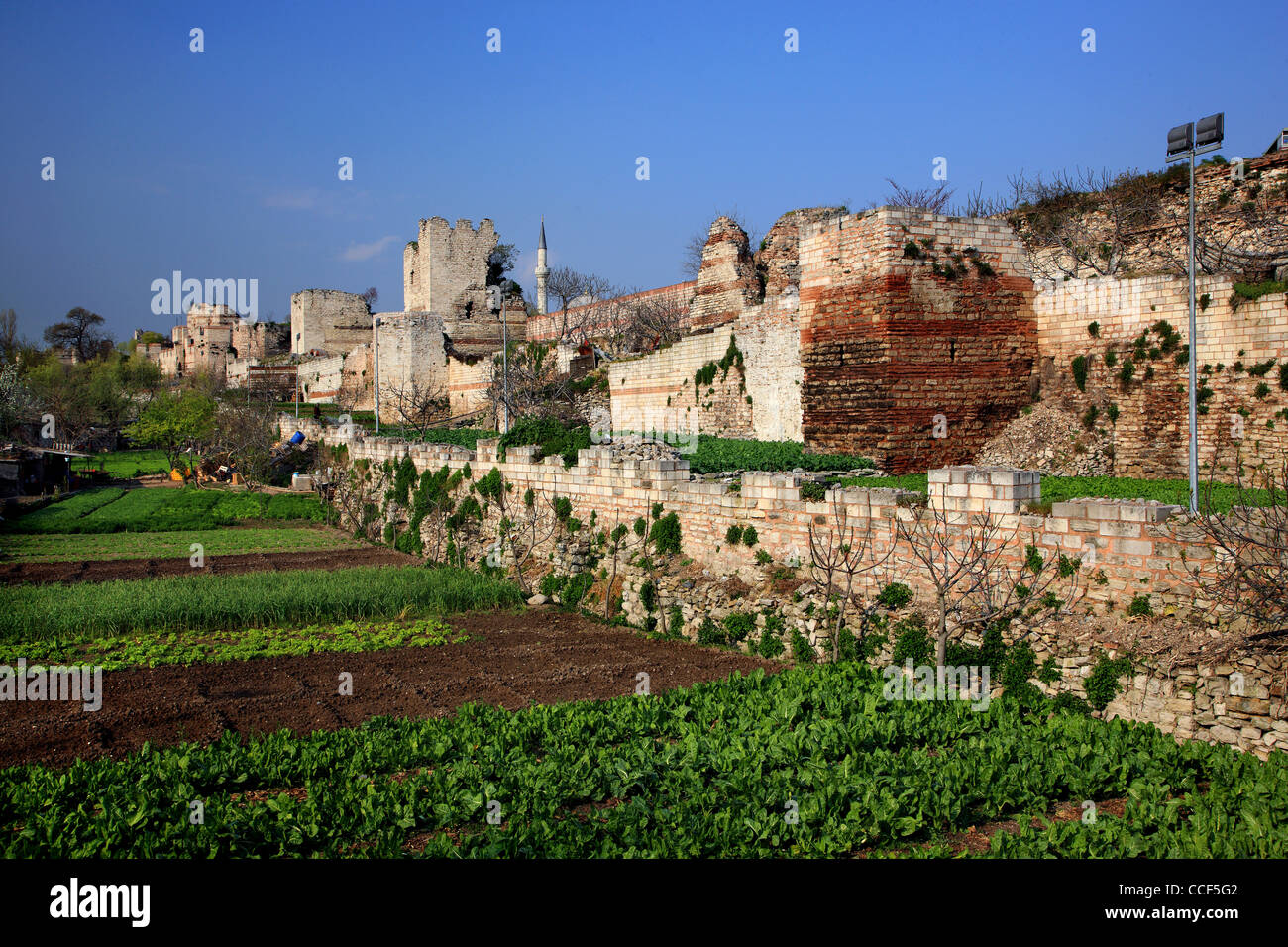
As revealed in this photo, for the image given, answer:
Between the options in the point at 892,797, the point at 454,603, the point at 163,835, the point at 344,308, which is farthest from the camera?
the point at 344,308

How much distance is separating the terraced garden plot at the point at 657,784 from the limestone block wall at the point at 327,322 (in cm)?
5456

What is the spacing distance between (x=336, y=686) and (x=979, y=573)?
7.02m

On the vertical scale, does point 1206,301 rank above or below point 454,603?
above

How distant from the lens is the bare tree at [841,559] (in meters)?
9.63

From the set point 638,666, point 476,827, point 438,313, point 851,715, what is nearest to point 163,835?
point 476,827

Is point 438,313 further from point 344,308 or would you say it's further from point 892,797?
point 892,797

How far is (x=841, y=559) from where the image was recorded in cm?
998

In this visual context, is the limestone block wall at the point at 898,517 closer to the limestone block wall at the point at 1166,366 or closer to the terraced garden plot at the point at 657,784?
the terraced garden plot at the point at 657,784

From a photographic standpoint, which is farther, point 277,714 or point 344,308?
point 344,308

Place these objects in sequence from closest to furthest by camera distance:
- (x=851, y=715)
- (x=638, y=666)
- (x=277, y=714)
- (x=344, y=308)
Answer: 1. (x=851, y=715)
2. (x=277, y=714)
3. (x=638, y=666)
4. (x=344, y=308)

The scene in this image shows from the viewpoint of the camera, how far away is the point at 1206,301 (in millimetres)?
12031

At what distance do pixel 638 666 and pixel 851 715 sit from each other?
3.47m

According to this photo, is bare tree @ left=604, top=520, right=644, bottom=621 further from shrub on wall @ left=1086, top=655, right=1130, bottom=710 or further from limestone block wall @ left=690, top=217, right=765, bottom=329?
limestone block wall @ left=690, top=217, right=765, bottom=329

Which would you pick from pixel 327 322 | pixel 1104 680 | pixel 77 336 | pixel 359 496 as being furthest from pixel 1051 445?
pixel 77 336
